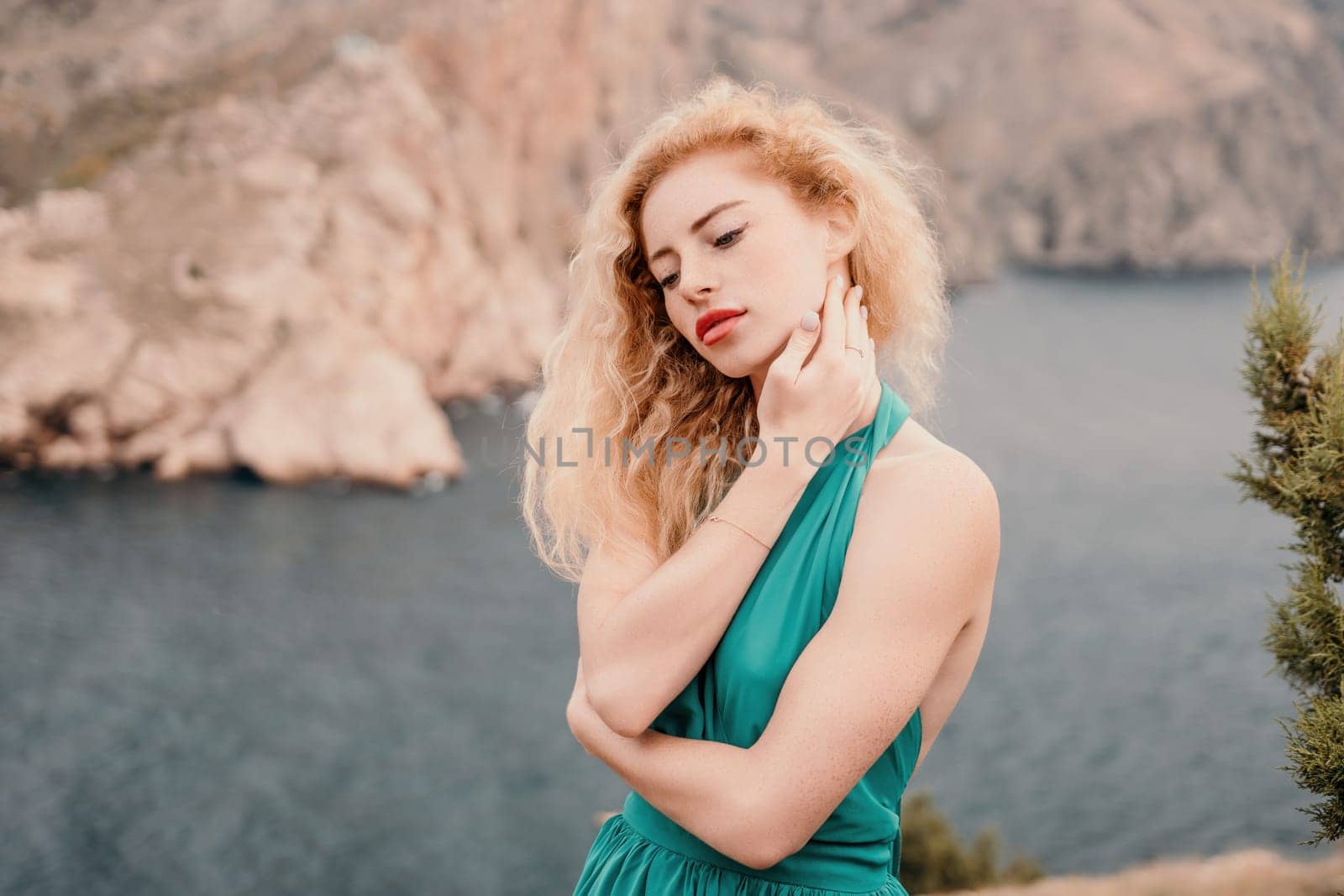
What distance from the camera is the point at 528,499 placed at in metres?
2.65

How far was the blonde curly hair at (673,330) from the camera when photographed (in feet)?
7.15

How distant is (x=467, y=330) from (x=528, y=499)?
48.2 metres

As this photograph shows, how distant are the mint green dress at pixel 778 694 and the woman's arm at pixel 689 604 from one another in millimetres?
79

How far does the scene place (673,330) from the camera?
2.48 meters

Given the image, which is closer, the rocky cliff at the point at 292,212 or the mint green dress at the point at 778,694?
the mint green dress at the point at 778,694

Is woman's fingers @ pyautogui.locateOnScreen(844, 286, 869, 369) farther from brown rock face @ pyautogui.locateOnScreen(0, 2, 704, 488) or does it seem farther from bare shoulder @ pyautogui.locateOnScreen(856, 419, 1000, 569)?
brown rock face @ pyautogui.locateOnScreen(0, 2, 704, 488)

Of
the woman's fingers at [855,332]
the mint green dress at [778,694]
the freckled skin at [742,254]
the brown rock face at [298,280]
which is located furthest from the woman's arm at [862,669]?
the brown rock face at [298,280]

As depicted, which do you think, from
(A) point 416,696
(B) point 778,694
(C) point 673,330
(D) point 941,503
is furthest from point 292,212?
(D) point 941,503

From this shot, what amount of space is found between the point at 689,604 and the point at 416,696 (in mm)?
27321

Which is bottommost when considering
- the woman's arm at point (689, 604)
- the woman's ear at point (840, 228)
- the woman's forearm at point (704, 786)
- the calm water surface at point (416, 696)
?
the calm water surface at point (416, 696)

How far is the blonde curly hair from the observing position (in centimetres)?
218

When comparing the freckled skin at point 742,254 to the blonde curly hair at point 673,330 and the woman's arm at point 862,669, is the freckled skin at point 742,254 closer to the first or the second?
the blonde curly hair at point 673,330

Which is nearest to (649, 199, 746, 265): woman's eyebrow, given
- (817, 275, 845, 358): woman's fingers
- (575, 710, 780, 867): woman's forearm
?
(817, 275, 845, 358): woman's fingers

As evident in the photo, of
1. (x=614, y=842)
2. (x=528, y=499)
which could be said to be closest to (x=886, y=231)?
(x=528, y=499)
